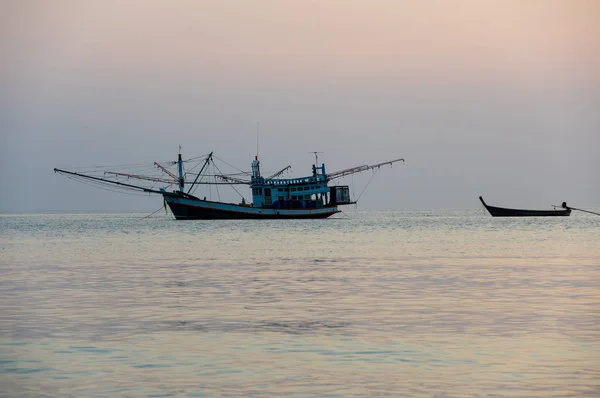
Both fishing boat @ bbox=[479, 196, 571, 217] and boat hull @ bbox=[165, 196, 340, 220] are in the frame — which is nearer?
boat hull @ bbox=[165, 196, 340, 220]

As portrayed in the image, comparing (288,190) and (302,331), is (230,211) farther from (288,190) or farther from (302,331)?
(302,331)

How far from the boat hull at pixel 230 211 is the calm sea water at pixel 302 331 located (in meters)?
97.0

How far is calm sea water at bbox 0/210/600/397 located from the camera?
16.2 metres

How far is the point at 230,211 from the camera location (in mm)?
145125

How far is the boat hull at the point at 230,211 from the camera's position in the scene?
141625 mm

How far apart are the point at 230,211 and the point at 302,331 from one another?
4854 inches

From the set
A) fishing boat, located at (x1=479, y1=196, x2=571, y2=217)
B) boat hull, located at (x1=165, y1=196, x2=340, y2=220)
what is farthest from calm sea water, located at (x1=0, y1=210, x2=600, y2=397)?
fishing boat, located at (x1=479, y1=196, x2=571, y2=217)

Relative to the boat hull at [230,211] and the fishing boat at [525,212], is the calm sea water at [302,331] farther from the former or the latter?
the fishing boat at [525,212]

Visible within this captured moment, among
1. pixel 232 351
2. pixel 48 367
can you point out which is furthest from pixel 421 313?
pixel 48 367

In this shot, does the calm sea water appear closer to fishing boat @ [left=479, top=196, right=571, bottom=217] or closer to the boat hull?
the boat hull

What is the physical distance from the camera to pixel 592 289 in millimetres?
32344

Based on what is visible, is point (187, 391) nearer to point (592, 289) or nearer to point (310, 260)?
point (592, 289)

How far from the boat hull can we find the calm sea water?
97.0m

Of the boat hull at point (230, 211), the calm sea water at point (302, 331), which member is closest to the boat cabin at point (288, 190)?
the boat hull at point (230, 211)
